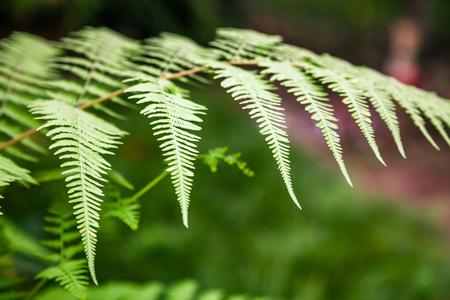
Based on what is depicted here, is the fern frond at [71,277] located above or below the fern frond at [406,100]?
below

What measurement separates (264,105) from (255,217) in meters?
2.00

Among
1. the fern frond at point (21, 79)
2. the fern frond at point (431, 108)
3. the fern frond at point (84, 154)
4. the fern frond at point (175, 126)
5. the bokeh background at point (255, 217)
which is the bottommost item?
the bokeh background at point (255, 217)

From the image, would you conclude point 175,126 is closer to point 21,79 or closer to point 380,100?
point 380,100

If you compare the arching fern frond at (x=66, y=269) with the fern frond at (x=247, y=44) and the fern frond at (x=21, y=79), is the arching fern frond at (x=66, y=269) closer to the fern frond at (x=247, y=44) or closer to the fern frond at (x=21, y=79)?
the fern frond at (x=21, y=79)

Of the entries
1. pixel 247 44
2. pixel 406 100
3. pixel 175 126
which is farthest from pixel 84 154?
pixel 406 100

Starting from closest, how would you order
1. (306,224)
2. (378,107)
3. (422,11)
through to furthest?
(378,107) < (306,224) < (422,11)

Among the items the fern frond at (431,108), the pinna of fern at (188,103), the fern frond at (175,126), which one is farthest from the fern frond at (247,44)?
the fern frond at (431,108)

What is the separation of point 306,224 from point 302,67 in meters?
1.93

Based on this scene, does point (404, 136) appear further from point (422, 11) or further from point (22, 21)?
point (22, 21)

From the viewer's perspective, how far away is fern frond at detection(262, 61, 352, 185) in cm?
70

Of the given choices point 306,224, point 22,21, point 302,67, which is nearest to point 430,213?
point 306,224

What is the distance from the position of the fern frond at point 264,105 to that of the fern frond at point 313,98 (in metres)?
0.04

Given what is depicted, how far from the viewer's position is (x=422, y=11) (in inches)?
233

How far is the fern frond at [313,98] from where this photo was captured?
704 mm
